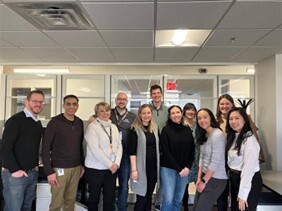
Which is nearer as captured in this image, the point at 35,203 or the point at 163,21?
the point at 163,21

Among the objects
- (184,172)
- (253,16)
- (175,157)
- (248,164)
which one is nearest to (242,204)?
(248,164)

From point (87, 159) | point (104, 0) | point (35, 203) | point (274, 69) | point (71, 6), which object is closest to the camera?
point (104, 0)

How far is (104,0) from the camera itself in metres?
2.10

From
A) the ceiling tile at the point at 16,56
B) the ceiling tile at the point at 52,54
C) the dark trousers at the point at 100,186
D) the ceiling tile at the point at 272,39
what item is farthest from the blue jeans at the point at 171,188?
the ceiling tile at the point at 16,56

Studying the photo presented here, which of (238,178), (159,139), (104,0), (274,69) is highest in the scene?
(104,0)

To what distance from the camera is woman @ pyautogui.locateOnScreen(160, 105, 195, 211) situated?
281 centimetres

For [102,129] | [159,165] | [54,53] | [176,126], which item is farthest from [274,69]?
[54,53]

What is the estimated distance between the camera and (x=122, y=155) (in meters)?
3.10

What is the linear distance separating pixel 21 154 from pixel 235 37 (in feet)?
8.51

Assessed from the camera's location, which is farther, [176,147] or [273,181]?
[273,181]

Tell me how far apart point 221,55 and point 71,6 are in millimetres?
2400

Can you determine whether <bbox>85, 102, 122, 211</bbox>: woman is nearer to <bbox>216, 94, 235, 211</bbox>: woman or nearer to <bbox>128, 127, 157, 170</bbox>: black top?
<bbox>128, 127, 157, 170</bbox>: black top

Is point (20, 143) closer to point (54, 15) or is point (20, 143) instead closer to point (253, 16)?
point (54, 15)

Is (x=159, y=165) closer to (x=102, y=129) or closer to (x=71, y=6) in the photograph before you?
(x=102, y=129)
